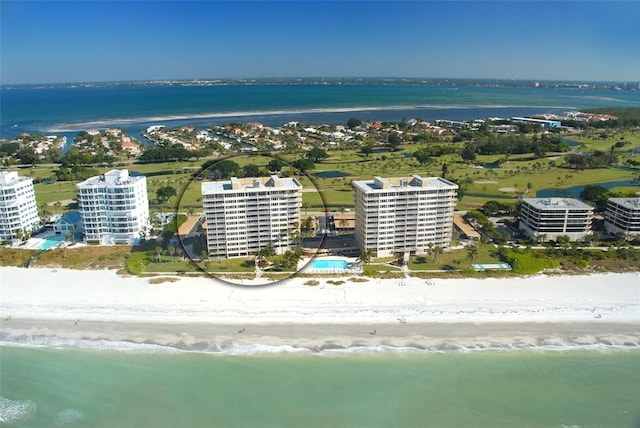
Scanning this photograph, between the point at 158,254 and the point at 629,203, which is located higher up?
the point at 629,203

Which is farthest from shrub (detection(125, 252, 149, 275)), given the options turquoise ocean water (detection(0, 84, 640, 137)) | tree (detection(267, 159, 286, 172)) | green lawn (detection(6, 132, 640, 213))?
turquoise ocean water (detection(0, 84, 640, 137))

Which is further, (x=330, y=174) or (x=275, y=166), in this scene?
(x=330, y=174)

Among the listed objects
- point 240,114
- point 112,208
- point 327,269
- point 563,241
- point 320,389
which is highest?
point 240,114

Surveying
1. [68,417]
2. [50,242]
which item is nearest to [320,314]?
[68,417]

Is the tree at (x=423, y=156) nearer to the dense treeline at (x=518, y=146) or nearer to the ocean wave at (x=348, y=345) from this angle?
the dense treeline at (x=518, y=146)

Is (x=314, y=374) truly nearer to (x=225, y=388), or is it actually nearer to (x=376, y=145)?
(x=225, y=388)

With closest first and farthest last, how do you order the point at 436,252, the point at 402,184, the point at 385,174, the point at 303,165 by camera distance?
the point at 436,252, the point at 402,184, the point at 385,174, the point at 303,165

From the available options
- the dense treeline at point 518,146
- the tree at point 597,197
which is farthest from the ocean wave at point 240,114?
the tree at point 597,197

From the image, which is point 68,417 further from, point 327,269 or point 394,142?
point 394,142
